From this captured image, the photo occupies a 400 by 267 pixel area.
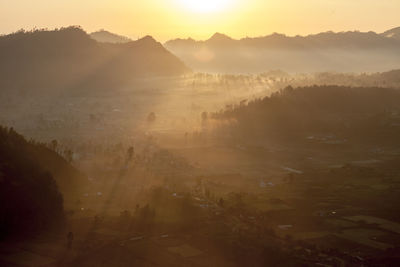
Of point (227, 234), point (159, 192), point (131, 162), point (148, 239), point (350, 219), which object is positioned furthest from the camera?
point (131, 162)

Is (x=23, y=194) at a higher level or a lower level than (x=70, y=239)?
higher

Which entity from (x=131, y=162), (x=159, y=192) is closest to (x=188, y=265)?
(x=159, y=192)

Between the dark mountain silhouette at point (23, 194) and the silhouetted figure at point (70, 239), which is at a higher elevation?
the dark mountain silhouette at point (23, 194)

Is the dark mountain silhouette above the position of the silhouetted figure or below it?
above

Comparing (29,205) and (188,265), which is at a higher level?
(29,205)

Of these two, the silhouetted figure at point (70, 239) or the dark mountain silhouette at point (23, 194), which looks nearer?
the silhouetted figure at point (70, 239)

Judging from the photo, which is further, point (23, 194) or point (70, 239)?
point (23, 194)

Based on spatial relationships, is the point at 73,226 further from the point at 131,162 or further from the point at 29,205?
the point at 131,162

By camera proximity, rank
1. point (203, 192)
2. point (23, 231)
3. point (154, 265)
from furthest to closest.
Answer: point (203, 192)
point (23, 231)
point (154, 265)
